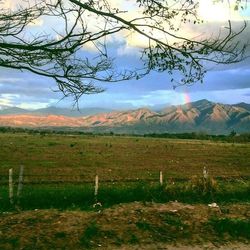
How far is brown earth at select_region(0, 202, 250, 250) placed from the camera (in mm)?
8344

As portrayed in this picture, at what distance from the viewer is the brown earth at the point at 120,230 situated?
834cm

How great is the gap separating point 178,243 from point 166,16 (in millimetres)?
3933

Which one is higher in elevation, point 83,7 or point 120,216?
point 83,7

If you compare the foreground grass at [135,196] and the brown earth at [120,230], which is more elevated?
the brown earth at [120,230]

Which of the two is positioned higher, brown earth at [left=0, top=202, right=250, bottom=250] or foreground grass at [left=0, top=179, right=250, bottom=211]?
brown earth at [left=0, top=202, right=250, bottom=250]

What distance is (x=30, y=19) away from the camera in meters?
8.70

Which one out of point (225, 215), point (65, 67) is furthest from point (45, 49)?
point (225, 215)

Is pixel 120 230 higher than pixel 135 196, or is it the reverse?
pixel 120 230

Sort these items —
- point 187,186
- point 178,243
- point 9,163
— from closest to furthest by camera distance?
point 178,243 < point 187,186 < point 9,163

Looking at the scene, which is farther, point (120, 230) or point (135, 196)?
point (135, 196)

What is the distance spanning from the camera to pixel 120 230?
8.91m

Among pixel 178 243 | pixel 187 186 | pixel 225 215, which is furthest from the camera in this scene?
pixel 187 186

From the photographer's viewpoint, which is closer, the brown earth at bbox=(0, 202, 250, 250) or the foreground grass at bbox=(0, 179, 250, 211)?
the brown earth at bbox=(0, 202, 250, 250)

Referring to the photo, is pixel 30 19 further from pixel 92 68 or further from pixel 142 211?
pixel 142 211
